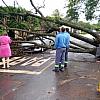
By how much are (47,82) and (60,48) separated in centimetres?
257

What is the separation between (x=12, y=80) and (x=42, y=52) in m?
9.59

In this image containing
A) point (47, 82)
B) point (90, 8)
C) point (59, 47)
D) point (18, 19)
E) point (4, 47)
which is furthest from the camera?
point (90, 8)

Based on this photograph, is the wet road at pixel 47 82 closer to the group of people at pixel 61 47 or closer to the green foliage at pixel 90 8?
the group of people at pixel 61 47

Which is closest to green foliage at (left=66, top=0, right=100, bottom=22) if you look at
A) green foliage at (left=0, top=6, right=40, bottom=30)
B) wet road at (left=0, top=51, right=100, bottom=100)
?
green foliage at (left=0, top=6, right=40, bottom=30)

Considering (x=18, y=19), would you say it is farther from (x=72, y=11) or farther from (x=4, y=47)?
(x=72, y=11)

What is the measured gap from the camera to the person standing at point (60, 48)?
477 inches

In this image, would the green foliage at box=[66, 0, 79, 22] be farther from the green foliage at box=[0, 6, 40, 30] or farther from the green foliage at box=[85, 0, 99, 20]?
the green foliage at box=[0, 6, 40, 30]

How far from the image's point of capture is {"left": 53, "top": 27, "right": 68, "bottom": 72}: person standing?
1211 cm

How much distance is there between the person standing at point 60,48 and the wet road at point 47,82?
35 centimetres

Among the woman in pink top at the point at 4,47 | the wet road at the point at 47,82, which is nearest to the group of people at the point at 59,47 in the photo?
the woman in pink top at the point at 4,47

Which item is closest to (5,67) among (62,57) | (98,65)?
(62,57)

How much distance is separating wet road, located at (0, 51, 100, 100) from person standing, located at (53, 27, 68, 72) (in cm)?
35

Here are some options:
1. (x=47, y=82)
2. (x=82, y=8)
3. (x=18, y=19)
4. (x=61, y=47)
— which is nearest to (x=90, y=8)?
(x=82, y=8)

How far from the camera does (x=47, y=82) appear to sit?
9.92m
